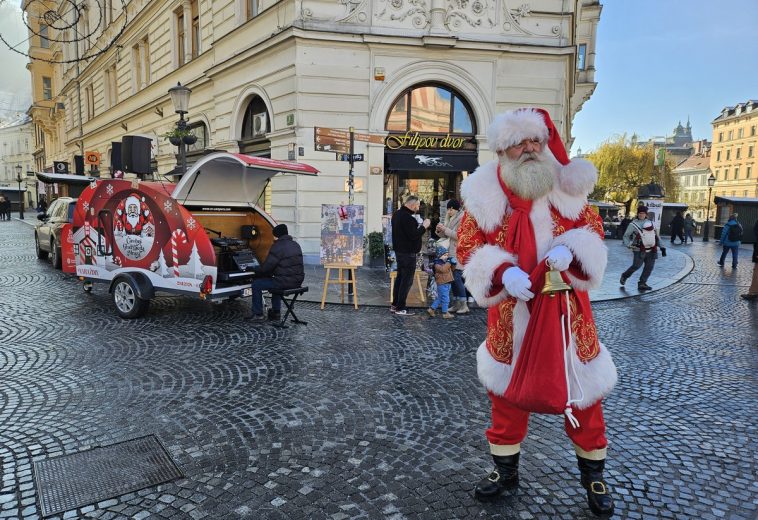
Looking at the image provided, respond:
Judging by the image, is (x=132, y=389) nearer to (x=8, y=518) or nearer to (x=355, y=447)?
(x=8, y=518)

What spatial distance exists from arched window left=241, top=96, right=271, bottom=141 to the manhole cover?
1224cm

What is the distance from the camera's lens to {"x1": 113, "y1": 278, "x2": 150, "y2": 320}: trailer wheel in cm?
734

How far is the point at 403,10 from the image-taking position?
1319 cm

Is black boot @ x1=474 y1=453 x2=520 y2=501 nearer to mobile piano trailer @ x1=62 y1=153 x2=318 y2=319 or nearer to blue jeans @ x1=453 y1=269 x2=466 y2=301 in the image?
mobile piano trailer @ x1=62 y1=153 x2=318 y2=319

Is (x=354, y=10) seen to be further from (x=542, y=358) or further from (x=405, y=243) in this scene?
(x=542, y=358)

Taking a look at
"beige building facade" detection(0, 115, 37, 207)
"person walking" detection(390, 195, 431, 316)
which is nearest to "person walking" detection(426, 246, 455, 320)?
"person walking" detection(390, 195, 431, 316)

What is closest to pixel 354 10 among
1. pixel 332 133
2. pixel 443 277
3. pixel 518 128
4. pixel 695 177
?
pixel 332 133

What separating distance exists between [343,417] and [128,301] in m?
4.88

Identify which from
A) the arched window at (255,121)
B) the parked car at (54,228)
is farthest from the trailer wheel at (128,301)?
the arched window at (255,121)

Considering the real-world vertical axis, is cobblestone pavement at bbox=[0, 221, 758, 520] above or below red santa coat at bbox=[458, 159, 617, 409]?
below

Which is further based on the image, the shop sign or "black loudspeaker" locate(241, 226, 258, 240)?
the shop sign

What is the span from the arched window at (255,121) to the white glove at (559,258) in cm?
1319

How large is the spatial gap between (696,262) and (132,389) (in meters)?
18.0

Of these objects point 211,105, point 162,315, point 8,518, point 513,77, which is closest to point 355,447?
point 8,518
